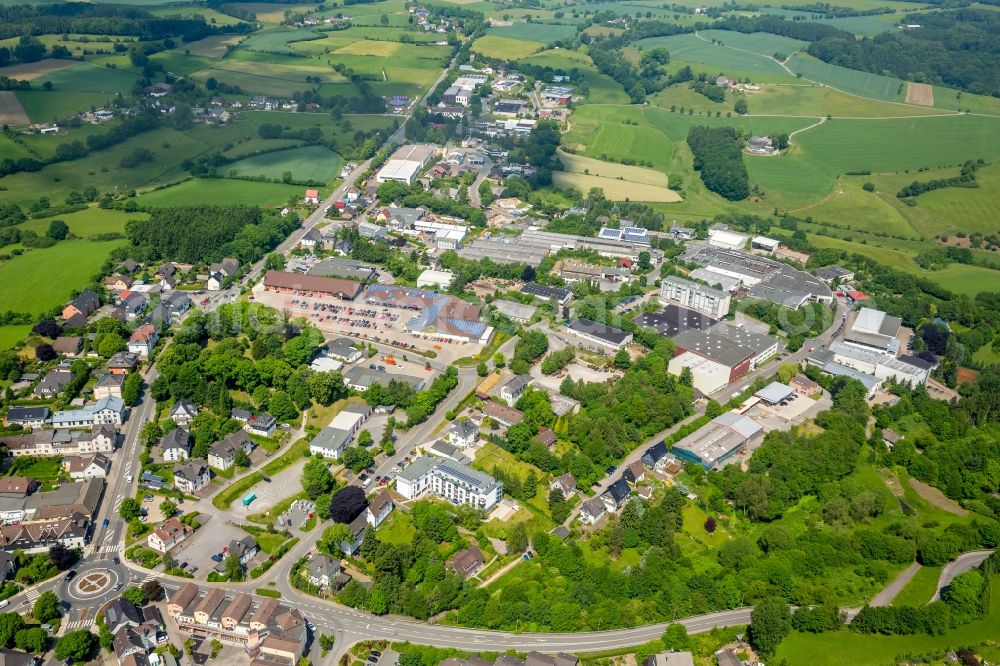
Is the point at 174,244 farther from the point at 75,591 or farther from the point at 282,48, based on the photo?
the point at 282,48

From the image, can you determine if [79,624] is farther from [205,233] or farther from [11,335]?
[205,233]

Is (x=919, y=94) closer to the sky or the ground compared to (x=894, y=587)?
closer to the ground

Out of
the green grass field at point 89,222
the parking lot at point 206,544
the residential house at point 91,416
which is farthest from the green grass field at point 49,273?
the parking lot at point 206,544

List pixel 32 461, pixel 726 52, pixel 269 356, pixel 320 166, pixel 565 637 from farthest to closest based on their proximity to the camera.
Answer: pixel 726 52 < pixel 320 166 < pixel 269 356 < pixel 32 461 < pixel 565 637

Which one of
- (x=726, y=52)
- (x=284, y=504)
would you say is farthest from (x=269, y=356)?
(x=726, y=52)

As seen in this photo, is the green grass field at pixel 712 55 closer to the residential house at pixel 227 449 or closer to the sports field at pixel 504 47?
the sports field at pixel 504 47

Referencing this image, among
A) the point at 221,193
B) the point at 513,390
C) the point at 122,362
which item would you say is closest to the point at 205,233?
the point at 221,193

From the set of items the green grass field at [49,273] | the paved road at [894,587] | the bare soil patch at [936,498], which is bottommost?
the bare soil patch at [936,498]
